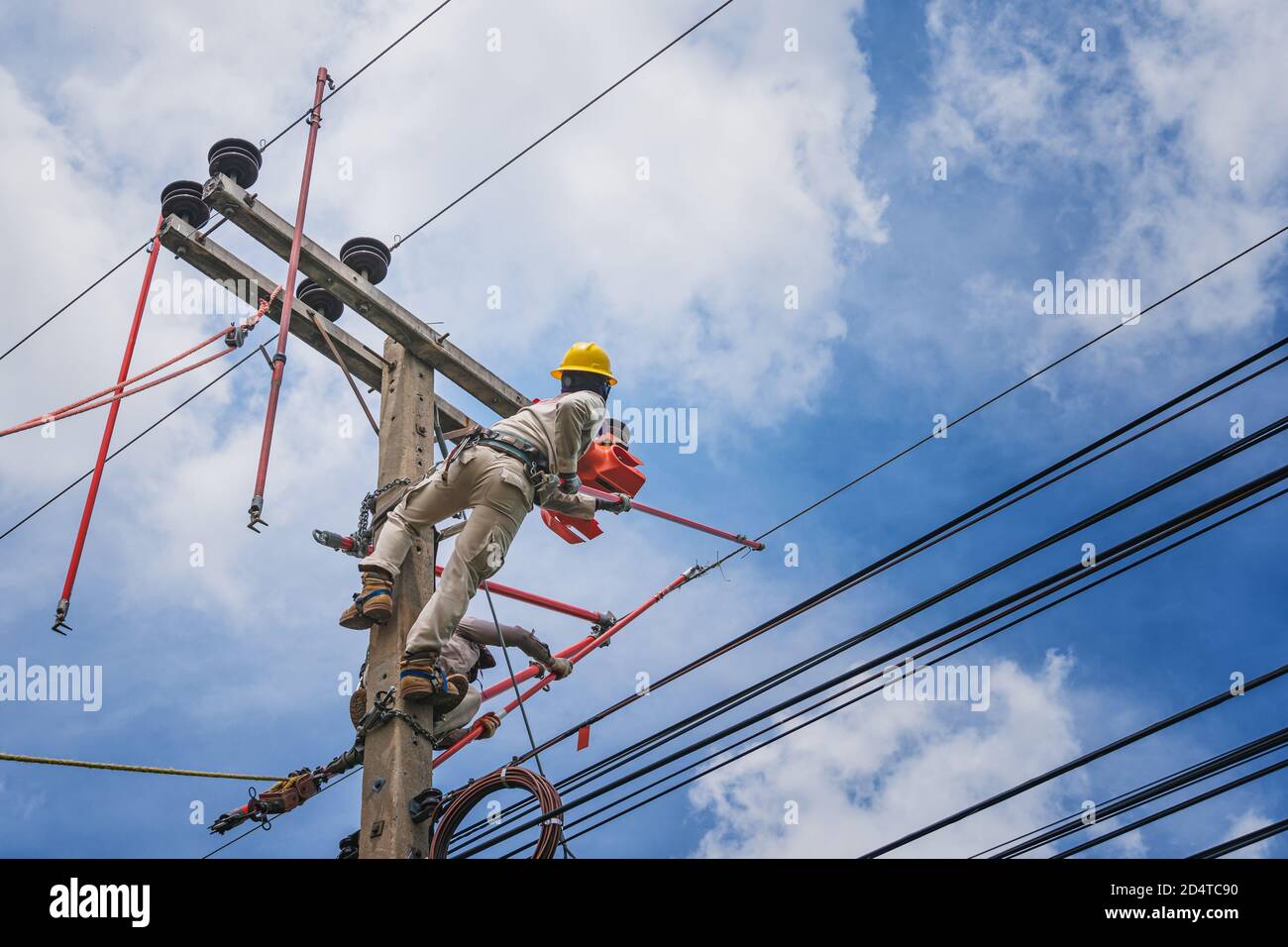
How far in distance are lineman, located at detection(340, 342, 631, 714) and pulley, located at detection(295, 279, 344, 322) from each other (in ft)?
5.30

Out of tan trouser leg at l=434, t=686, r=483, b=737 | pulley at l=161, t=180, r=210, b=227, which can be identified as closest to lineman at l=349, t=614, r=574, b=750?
tan trouser leg at l=434, t=686, r=483, b=737

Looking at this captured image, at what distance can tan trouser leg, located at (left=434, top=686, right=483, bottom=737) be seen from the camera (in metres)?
6.91

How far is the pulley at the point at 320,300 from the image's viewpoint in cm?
763

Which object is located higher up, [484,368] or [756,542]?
[484,368]

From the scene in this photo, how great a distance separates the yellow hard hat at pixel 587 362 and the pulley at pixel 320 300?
1411 mm

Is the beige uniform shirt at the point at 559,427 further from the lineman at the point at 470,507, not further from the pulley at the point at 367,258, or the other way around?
the pulley at the point at 367,258

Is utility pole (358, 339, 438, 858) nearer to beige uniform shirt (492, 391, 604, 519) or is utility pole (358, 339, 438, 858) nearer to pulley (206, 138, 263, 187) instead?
beige uniform shirt (492, 391, 604, 519)

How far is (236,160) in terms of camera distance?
7230 mm

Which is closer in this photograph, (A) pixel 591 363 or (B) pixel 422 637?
(B) pixel 422 637

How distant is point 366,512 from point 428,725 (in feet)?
4.25

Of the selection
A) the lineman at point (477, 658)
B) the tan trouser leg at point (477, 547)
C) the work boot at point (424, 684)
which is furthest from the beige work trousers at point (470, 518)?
the lineman at point (477, 658)
